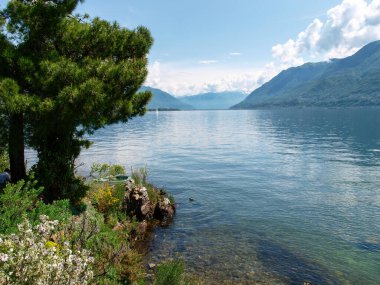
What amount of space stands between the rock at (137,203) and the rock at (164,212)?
0.77 meters

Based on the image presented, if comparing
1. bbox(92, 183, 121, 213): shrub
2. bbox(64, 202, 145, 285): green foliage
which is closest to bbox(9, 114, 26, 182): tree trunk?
bbox(92, 183, 121, 213): shrub

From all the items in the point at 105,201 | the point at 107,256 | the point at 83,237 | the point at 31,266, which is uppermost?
the point at 31,266

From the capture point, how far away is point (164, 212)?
2177 centimetres

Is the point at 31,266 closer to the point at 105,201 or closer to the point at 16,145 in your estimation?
the point at 16,145

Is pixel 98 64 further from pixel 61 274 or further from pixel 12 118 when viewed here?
pixel 61 274

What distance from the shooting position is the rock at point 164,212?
2145cm

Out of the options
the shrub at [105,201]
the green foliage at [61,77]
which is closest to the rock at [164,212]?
the shrub at [105,201]

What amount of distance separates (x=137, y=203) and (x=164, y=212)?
2.37 m

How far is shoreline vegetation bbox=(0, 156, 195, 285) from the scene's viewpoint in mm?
5770

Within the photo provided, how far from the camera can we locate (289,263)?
53.0ft

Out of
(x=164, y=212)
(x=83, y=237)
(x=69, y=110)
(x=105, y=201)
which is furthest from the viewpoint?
(x=164, y=212)

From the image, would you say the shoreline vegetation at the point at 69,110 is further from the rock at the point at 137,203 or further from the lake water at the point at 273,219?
the lake water at the point at 273,219

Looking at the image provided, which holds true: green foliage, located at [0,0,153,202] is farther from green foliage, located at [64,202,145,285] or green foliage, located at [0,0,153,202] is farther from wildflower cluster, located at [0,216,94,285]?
wildflower cluster, located at [0,216,94,285]

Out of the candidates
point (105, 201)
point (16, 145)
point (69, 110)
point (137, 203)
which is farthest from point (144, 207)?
point (69, 110)
